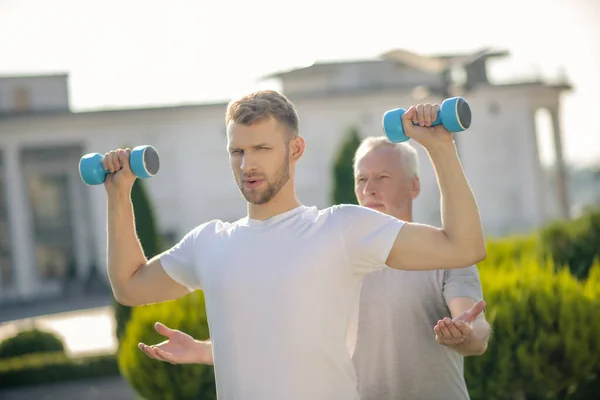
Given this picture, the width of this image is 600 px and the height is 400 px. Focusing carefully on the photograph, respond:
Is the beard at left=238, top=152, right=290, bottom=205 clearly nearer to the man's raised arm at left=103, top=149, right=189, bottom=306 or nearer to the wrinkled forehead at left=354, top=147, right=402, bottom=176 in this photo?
the man's raised arm at left=103, top=149, right=189, bottom=306

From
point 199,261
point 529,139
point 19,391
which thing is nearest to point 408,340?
point 199,261

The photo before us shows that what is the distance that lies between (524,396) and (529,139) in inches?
1348

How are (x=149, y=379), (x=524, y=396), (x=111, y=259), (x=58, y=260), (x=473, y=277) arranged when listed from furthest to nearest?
(x=58, y=260), (x=149, y=379), (x=524, y=396), (x=473, y=277), (x=111, y=259)

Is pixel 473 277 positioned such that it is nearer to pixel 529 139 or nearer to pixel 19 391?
pixel 19 391

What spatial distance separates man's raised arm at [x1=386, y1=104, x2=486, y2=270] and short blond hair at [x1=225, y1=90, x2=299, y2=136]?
15.8 inches

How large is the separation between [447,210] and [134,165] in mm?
1011

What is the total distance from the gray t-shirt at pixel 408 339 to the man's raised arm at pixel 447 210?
0.96 meters

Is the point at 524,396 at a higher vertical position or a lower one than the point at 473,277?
lower

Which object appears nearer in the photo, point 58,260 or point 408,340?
point 408,340

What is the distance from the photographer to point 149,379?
8562mm

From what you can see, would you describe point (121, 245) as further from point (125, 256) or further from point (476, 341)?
point (476, 341)

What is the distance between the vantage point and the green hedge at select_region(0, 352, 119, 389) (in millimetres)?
15695

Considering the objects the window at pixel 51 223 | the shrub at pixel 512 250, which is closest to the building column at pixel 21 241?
the window at pixel 51 223

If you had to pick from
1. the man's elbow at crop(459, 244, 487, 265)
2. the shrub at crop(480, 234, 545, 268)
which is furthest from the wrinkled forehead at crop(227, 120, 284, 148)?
the shrub at crop(480, 234, 545, 268)
